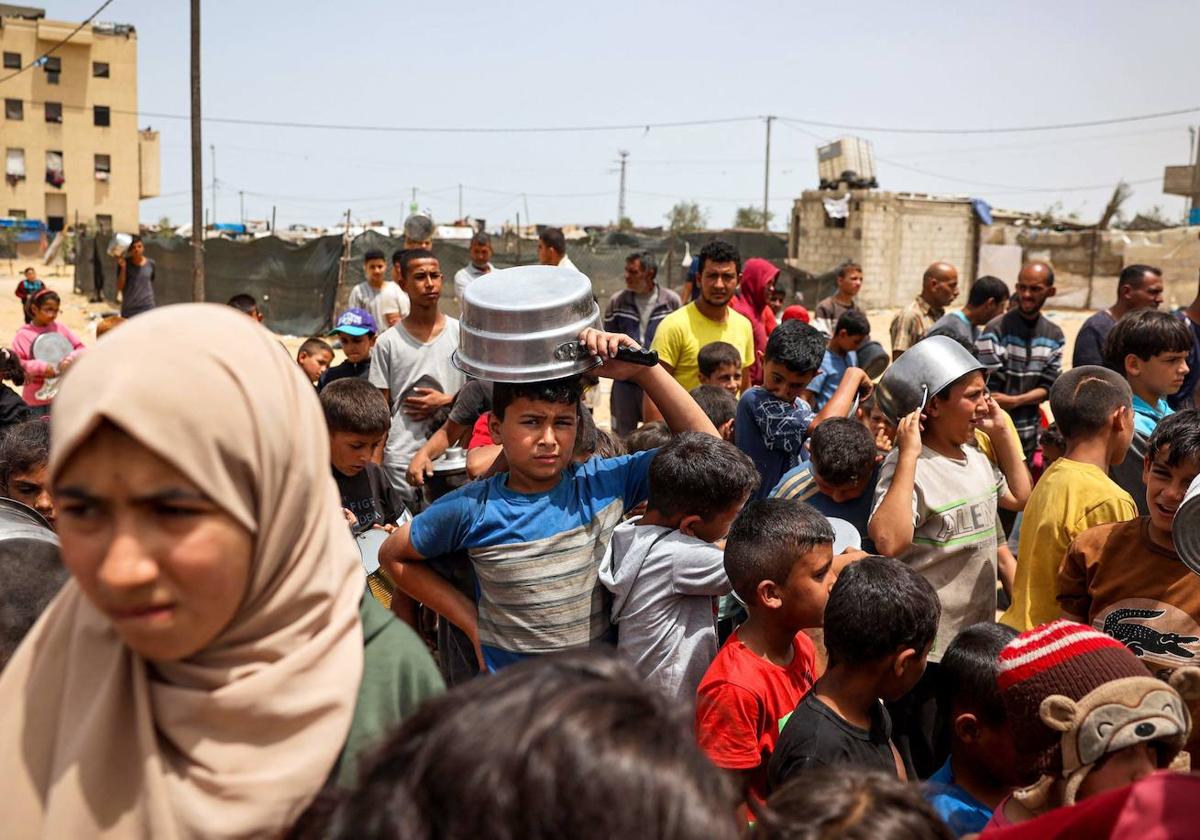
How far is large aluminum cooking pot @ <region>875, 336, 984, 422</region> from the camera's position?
11.8 ft

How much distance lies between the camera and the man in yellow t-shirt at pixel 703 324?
5781 millimetres

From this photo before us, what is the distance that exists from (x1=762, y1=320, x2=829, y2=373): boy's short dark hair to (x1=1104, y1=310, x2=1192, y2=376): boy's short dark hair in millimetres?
1294

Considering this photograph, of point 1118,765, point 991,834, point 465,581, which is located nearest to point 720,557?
point 465,581

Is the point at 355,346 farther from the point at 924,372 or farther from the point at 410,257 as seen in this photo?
the point at 924,372

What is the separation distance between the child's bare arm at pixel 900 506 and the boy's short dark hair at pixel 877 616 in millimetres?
679

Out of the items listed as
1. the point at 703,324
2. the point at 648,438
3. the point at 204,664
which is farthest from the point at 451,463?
the point at 204,664

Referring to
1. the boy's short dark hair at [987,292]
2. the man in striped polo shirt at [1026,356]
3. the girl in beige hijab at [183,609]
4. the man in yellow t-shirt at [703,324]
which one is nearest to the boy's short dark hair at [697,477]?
the girl in beige hijab at [183,609]

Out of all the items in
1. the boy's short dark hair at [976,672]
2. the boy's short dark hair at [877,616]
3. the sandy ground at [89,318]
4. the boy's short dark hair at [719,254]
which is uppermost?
the boy's short dark hair at [719,254]

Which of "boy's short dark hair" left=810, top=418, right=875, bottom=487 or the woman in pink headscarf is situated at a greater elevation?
the woman in pink headscarf

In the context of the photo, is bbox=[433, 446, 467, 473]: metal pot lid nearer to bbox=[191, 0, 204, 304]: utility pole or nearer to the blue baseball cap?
the blue baseball cap

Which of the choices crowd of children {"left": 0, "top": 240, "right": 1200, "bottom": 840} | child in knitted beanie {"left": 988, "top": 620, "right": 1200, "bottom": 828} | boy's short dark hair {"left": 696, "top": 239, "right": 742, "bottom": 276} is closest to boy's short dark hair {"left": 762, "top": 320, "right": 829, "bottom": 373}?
crowd of children {"left": 0, "top": 240, "right": 1200, "bottom": 840}

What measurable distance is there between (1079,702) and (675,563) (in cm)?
117

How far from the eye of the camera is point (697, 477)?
2852 millimetres

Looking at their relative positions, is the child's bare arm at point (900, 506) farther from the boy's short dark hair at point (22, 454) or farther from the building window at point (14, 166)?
the building window at point (14, 166)
